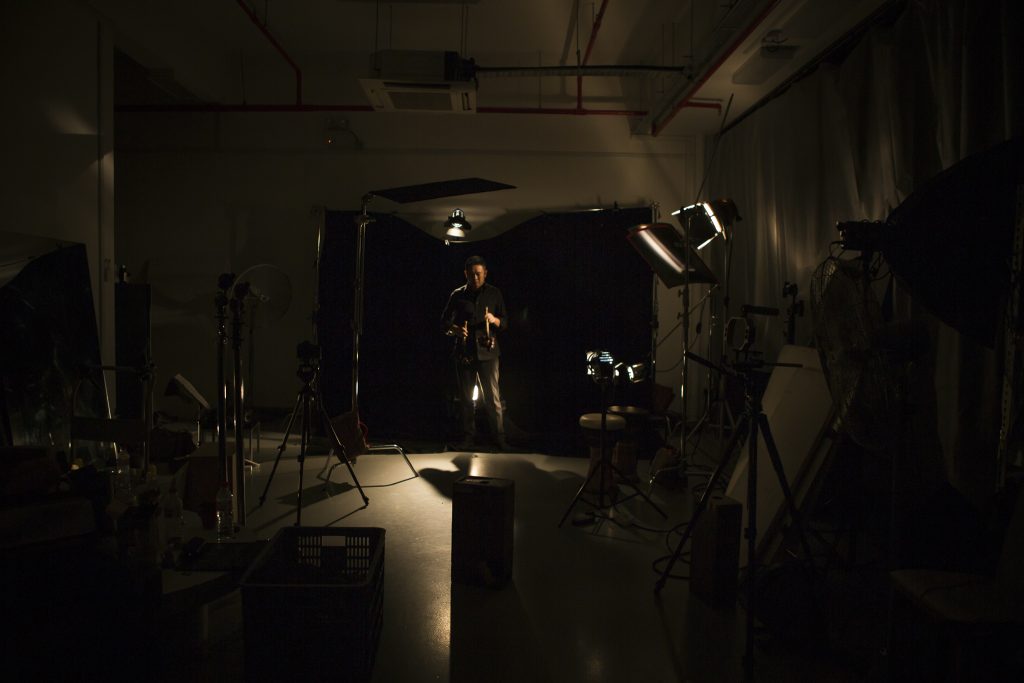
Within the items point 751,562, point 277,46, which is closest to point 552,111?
point 277,46

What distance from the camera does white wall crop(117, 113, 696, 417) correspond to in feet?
21.9

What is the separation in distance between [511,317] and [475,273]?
0.81 m

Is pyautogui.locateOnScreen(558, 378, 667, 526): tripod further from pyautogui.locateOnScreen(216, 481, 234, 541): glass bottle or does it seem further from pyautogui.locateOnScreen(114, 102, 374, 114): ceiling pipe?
pyautogui.locateOnScreen(114, 102, 374, 114): ceiling pipe

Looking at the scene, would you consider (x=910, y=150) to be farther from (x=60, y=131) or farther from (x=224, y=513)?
(x=60, y=131)

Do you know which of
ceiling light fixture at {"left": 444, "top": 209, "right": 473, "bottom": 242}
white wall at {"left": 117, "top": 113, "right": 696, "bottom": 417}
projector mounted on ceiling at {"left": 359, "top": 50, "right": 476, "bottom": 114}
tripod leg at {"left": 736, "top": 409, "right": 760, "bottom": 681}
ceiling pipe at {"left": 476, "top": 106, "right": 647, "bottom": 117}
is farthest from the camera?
white wall at {"left": 117, "top": 113, "right": 696, "bottom": 417}

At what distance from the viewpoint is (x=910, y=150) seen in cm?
322

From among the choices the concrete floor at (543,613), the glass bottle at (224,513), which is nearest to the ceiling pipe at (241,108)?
the concrete floor at (543,613)

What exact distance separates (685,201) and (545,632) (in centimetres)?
540

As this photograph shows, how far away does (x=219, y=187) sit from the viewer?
6855 mm

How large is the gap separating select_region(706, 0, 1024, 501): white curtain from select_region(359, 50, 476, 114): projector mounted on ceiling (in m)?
2.51

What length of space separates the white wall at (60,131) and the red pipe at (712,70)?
447cm

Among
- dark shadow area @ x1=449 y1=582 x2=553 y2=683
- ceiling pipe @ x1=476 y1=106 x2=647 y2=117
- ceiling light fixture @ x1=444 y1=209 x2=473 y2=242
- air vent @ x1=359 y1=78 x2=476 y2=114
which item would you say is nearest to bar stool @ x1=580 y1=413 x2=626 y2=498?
dark shadow area @ x1=449 y1=582 x2=553 y2=683

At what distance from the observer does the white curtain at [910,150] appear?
2.61 metres

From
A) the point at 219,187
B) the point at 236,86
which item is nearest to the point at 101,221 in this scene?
the point at 219,187
